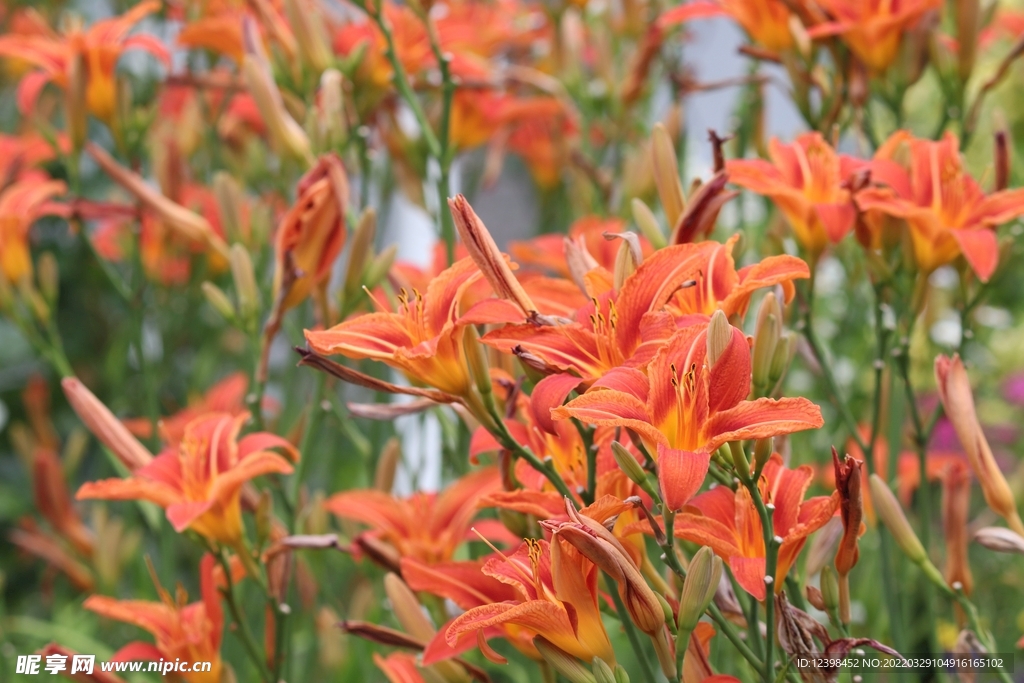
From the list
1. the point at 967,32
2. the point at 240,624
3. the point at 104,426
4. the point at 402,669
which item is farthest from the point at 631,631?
the point at 967,32

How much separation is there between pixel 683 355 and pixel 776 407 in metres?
0.05

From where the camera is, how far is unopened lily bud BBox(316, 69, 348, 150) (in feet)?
2.44

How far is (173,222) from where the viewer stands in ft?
2.73

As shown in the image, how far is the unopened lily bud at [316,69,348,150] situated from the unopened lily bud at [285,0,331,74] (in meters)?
0.06

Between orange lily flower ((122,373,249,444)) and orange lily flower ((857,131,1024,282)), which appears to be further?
orange lily flower ((122,373,249,444))

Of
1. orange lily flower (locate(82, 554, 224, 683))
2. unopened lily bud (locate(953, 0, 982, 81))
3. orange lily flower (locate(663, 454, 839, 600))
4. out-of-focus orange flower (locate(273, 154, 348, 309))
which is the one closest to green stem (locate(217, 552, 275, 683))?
orange lily flower (locate(82, 554, 224, 683))

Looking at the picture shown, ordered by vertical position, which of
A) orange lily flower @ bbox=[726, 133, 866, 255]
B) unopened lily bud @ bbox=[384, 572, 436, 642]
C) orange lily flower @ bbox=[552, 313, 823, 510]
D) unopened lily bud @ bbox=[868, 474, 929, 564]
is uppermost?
orange lily flower @ bbox=[726, 133, 866, 255]

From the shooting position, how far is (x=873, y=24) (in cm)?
71

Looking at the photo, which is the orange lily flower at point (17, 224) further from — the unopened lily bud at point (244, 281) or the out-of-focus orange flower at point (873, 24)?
the out-of-focus orange flower at point (873, 24)

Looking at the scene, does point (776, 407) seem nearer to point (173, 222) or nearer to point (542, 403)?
point (542, 403)

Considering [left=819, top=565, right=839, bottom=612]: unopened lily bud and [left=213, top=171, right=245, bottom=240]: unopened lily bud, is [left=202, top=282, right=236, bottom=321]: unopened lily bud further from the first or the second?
[left=819, top=565, right=839, bottom=612]: unopened lily bud

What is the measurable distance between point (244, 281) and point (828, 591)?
0.46 metres

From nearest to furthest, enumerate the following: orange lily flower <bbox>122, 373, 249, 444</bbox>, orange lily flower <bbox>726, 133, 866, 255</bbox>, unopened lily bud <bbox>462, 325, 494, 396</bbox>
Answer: unopened lily bud <bbox>462, 325, 494, 396</bbox> → orange lily flower <bbox>726, 133, 866, 255</bbox> → orange lily flower <bbox>122, 373, 249, 444</bbox>

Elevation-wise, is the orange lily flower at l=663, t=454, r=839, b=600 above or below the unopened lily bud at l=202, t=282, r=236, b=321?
below
